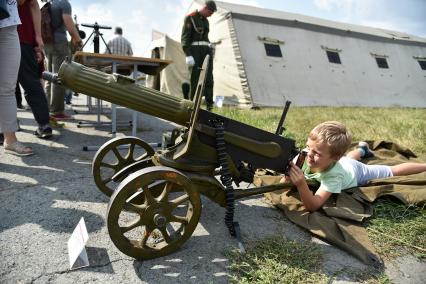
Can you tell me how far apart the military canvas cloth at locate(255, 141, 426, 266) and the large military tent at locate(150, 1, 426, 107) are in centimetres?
652

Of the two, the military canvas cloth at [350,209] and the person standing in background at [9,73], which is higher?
the person standing in background at [9,73]

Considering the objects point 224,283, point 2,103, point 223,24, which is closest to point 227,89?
point 223,24

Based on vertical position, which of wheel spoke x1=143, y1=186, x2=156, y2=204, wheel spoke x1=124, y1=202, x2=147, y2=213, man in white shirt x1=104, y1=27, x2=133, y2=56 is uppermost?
man in white shirt x1=104, y1=27, x2=133, y2=56

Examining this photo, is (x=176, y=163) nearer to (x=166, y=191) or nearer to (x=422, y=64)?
(x=166, y=191)

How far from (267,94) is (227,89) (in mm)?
1177

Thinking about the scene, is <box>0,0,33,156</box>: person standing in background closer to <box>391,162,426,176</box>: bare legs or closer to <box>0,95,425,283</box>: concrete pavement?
<box>0,95,425,283</box>: concrete pavement

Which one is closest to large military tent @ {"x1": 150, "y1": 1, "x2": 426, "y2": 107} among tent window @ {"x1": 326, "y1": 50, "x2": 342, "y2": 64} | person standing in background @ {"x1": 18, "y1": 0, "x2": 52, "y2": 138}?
tent window @ {"x1": 326, "y1": 50, "x2": 342, "y2": 64}

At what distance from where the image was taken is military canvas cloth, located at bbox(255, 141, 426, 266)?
226 centimetres

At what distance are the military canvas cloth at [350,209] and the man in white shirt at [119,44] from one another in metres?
6.85

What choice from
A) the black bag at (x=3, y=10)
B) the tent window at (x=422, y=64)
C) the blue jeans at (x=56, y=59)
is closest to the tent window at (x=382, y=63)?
the tent window at (x=422, y=64)

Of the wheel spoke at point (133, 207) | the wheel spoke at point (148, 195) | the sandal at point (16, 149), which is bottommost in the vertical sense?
the sandal at point (16, 149)

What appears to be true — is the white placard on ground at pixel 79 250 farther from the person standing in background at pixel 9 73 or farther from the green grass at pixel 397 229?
the person standing in background at pixel 9 73

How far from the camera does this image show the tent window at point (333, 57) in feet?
37.8

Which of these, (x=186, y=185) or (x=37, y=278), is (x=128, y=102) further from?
(x=37, y=278)
